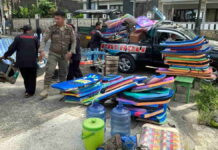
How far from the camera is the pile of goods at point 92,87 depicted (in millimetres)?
4039

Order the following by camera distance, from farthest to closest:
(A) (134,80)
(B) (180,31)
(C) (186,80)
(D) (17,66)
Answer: (B) (180,31) < (C) (186,80) < (D) (17,66) < (A) (134,80)

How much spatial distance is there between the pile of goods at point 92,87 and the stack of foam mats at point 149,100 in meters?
0.17

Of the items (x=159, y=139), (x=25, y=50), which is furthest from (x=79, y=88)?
(x=159, y=139)

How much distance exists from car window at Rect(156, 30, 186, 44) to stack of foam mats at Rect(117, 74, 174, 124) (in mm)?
3799

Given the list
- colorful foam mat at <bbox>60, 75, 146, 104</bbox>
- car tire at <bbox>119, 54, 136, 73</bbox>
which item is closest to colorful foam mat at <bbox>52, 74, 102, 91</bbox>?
colorful foam mat at <bbox>60, 75, 146, 104</bbox>

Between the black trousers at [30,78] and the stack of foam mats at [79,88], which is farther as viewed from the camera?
the black trousers at [30,78]

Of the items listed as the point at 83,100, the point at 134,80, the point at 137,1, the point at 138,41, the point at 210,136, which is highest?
the point at 137,1

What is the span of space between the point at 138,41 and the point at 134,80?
4.05m

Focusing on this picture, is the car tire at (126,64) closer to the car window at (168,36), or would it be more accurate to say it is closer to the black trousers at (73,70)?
the car window at (168,36)

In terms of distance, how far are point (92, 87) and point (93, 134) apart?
90.6 inches

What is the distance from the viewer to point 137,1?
84.1 ft

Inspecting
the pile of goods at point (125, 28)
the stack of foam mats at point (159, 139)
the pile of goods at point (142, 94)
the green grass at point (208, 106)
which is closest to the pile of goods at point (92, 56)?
the pile of goods at point (125, 28)

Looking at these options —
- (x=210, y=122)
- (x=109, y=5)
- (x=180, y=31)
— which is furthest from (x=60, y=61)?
(x=109, y=5)

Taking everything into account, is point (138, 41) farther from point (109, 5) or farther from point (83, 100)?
point (109, 5)
